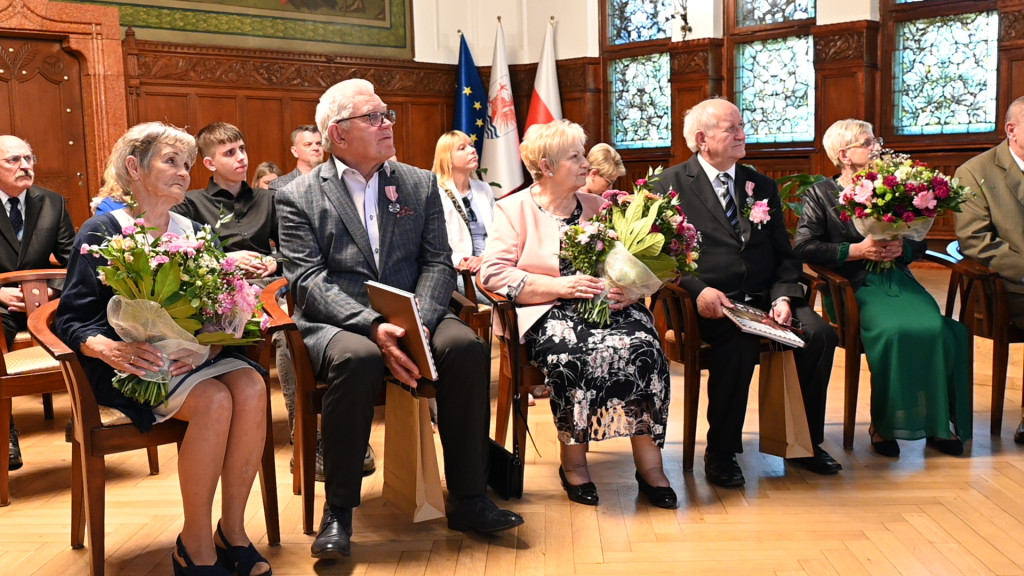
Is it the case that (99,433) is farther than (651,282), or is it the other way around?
(651,282)

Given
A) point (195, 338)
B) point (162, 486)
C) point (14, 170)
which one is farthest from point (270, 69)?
point (195, 338)

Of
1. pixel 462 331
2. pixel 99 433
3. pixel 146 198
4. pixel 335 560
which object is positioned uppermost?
pixel 146 198

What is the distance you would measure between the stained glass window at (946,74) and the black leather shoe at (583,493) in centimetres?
720

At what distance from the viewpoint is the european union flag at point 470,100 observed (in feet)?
35.7

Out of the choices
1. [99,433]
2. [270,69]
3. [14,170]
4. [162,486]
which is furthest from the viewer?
[270,69]

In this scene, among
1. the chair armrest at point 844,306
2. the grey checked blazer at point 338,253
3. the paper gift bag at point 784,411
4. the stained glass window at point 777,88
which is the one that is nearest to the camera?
the grey checked blazer at point 338,253

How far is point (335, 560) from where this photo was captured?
3012mm

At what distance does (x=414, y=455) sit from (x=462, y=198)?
7.90ft

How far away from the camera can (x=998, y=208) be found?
4203 millimetres

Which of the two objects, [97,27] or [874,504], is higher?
[97,27]

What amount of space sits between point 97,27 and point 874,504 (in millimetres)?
7948

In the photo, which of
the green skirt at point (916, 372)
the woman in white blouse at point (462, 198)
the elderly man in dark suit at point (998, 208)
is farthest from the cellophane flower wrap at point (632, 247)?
the woman in white blouse at point (462, 198)

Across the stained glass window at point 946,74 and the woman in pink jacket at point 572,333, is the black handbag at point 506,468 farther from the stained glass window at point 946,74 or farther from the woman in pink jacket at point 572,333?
the stained glass window at point 946,74

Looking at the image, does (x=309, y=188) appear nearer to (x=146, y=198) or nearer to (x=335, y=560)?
(x=146, y=198)
